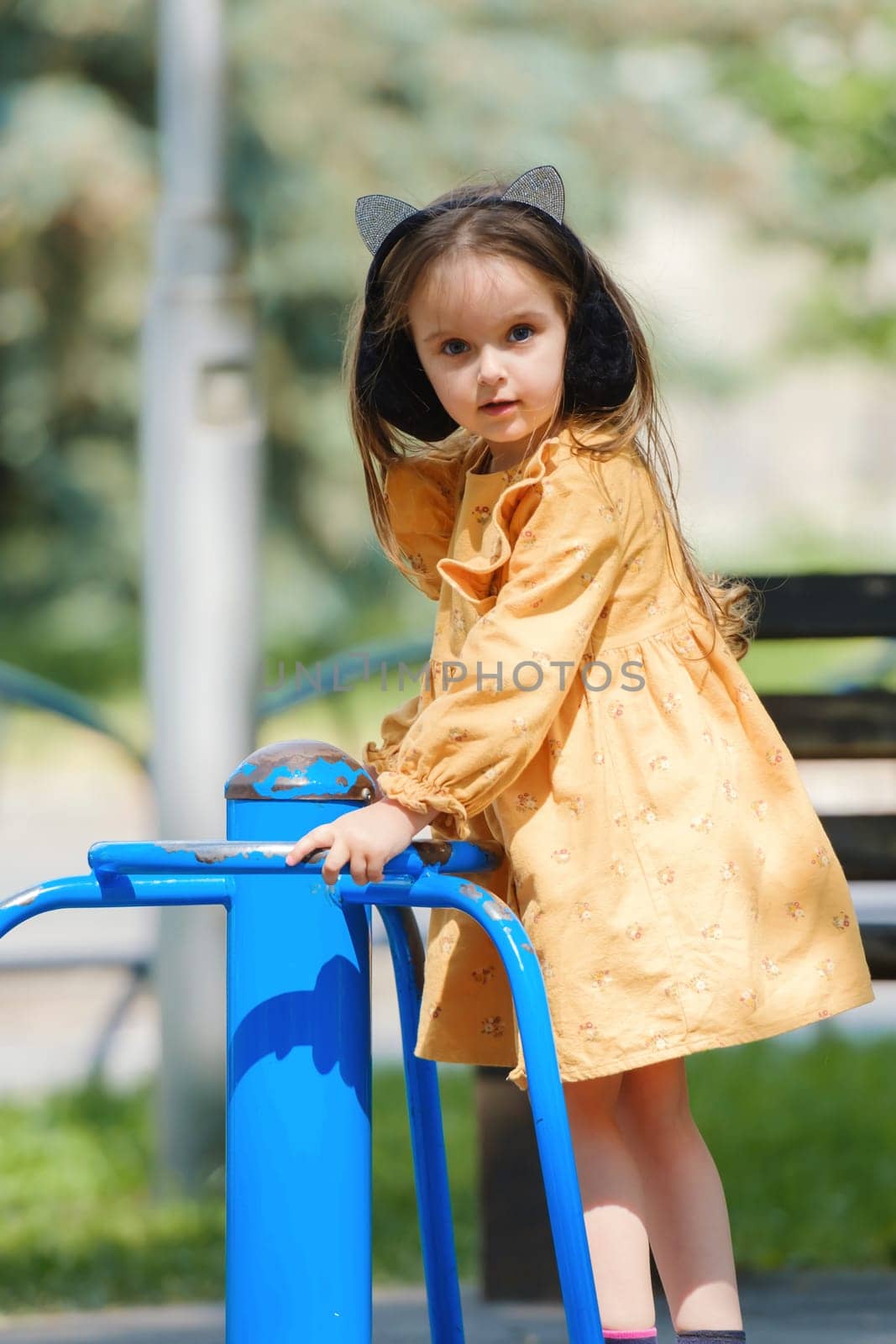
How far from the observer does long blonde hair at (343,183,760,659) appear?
5.91 feet

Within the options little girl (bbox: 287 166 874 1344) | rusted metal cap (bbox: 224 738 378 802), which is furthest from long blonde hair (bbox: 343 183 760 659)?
rusted metal cap (bbox: 224 738 378 802)

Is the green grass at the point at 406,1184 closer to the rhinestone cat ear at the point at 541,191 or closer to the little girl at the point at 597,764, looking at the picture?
the little girl at the point at 597,764

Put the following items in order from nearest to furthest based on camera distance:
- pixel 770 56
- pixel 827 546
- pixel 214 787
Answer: pixel 214 787, pixel 770 56, pixel 827 546

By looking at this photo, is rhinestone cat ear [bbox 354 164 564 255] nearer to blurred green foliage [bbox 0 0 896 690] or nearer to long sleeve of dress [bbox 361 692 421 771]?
long sleeve of dress [bbox 361 692 421 771]

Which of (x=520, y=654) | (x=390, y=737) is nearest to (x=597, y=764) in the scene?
(x=520, y=654)

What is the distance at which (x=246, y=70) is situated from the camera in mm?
10008

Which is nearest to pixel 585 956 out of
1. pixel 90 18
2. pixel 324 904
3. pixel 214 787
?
pixel 324 904

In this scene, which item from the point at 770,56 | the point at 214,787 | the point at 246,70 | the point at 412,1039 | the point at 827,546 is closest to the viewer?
the point at 412,1039

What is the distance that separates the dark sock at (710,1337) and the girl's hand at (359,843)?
600mm

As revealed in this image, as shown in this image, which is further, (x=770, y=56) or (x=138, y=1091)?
(x=770, y=56)

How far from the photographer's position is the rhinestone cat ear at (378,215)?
6.26 feet

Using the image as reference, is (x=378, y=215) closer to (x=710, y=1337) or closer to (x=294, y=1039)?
(x=294, y=1039)

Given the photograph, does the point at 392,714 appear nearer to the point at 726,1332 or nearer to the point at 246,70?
the point at 726,1332

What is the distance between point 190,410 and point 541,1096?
2.37 meters
